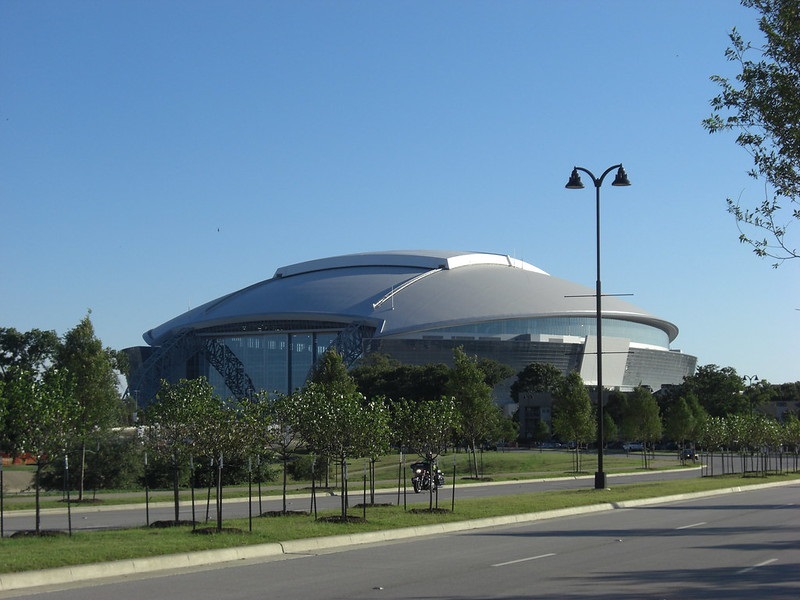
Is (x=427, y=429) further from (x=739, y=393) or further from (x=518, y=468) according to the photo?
(x=739, y=393)

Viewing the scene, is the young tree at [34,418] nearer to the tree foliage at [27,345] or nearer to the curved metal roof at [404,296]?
the tree foliage at [27,345]

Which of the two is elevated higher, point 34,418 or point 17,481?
point 34,418

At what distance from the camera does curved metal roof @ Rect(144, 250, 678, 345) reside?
140 m

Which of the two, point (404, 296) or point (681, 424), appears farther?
point (404, 296)

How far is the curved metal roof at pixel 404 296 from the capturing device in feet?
461

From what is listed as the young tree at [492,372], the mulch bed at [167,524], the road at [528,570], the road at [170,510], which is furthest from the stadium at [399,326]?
the road at [528,570]

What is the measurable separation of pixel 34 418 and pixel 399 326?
114464mm

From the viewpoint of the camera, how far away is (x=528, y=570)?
17.4 m

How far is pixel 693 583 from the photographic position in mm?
15523

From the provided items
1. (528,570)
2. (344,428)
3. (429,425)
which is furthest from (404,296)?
(528,570)

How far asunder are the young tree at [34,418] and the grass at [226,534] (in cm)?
193

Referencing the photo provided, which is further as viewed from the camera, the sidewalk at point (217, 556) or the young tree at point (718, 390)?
the young tree at point (718, 390)

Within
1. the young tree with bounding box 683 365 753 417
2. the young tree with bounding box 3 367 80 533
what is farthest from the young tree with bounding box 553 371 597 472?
the young tree with bounding box 683 365 753 417

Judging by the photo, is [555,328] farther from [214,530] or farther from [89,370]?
[214,530]
